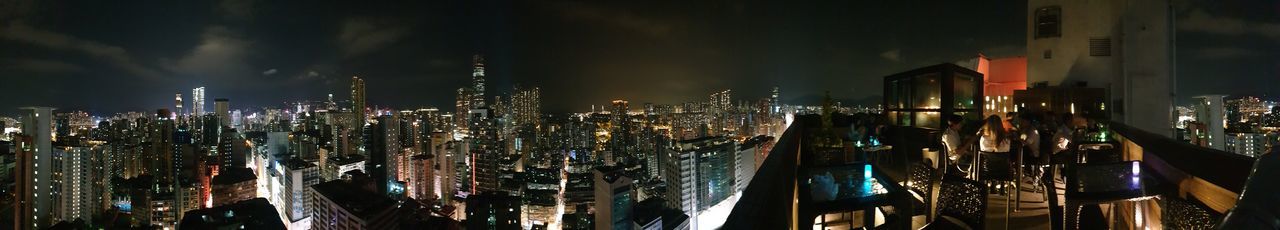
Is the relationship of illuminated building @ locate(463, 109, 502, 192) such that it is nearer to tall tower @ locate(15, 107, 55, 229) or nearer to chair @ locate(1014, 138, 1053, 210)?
tall tower @ locate(15, 107, 55, 229)

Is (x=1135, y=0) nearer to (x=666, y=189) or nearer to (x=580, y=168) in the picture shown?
(x=666, y=189)

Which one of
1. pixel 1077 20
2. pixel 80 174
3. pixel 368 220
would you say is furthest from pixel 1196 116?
pixel 80 174

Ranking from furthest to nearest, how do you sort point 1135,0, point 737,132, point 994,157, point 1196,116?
point 737,132
point 1196,116
point 1135,0
point 994,157

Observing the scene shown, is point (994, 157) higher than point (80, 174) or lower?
higher

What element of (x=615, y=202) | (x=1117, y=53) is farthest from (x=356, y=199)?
(x=1117, y=53)

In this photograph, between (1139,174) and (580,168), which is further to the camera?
(580,168)

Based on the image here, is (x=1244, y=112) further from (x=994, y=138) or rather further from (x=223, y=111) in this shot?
(x=223, y=111)
